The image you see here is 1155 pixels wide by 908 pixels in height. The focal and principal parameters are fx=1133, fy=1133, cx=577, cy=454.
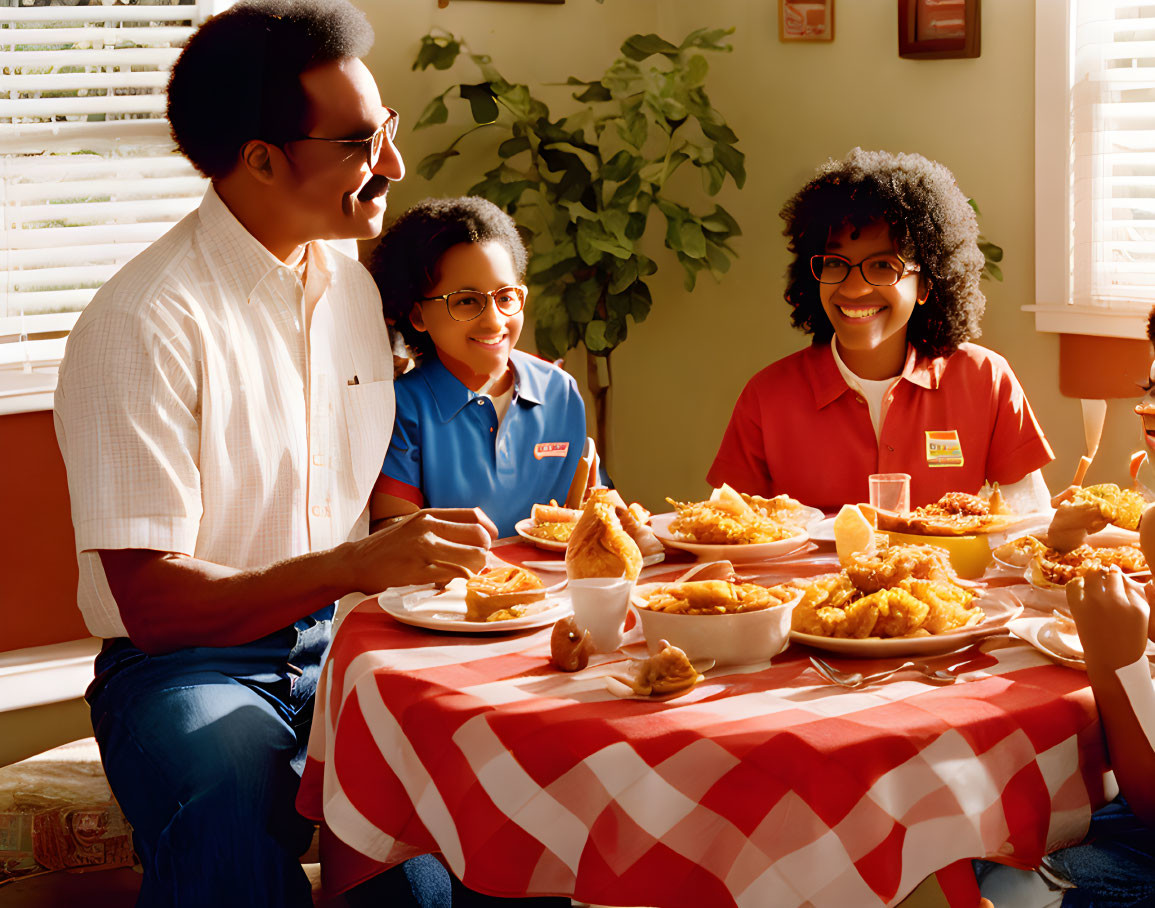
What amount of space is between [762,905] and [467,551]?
0.75m

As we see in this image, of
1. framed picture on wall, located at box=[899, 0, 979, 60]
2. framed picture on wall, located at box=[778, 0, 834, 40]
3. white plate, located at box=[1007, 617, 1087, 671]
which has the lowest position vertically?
white plate, located at box=[1007, 617, 1087, 671]

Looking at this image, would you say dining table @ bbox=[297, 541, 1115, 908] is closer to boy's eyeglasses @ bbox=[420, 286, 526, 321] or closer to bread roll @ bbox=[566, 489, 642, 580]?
bread roll @ bbox=[566, 489, 642, 580]

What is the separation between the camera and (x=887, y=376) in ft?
8.55

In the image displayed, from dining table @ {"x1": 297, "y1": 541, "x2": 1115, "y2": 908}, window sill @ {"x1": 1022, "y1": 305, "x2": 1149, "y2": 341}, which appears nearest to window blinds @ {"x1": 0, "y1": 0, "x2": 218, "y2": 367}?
dining table @ {"x1": 297, "y1": 541, "x2": 1115, "y2": 908}

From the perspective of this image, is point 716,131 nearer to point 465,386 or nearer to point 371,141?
point 465,386

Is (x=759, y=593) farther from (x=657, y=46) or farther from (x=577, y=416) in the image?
(x=657, y=46)

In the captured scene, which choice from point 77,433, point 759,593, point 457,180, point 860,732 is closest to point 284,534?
point 77,433

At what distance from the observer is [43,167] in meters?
2.87

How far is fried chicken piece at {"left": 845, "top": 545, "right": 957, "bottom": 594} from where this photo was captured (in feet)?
4.59

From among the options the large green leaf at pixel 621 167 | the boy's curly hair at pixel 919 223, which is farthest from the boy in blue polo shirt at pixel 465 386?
the large green leaf at pixel 621 167

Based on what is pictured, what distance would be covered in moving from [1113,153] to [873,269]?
1.08m

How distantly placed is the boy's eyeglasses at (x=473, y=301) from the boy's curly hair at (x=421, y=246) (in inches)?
2.9

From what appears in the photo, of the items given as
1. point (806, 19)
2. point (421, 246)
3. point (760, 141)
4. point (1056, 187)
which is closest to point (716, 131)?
point (760, 141)

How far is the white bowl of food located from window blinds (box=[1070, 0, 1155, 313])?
220 cm
